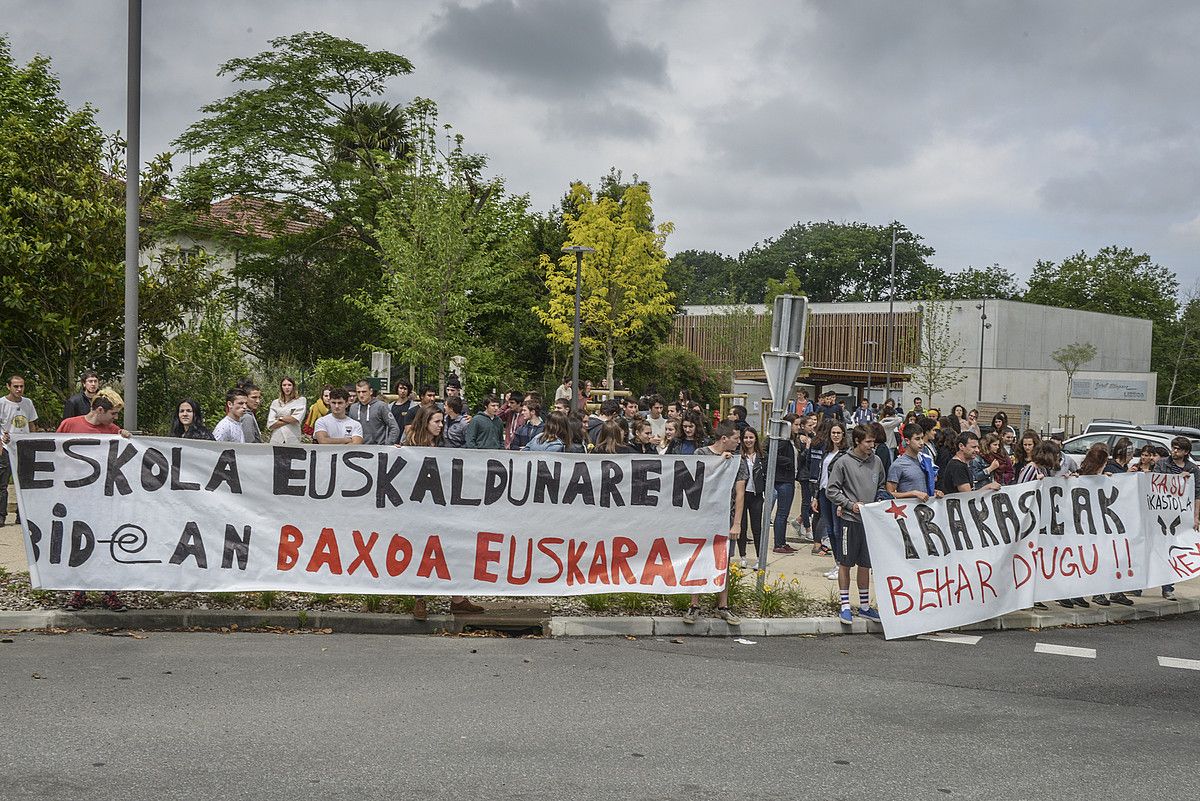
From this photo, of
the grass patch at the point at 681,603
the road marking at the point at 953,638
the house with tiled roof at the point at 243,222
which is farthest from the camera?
the house with tiled roof at the point at 243,222

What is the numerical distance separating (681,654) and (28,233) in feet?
46.2

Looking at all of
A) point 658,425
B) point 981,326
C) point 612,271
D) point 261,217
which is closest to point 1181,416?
point 981,326

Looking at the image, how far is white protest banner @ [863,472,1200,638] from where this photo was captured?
990cm

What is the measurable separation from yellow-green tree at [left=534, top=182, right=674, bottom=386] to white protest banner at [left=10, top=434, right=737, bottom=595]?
95.1 ft

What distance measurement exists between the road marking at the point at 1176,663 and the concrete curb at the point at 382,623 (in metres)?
1.62

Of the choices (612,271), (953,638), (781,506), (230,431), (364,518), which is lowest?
(953,638)

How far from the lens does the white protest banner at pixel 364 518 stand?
29.6ft

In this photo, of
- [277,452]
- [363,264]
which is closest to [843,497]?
[277,452]

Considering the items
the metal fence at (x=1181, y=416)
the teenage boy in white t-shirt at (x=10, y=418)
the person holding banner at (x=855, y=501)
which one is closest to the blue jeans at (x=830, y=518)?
the person holding banner at (x=855, y=501)

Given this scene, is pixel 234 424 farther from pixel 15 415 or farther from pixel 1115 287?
pixel 1115 287

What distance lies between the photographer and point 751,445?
12.8 m

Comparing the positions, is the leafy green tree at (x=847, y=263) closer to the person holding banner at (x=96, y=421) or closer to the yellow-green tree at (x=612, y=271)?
the yellow-green tree at (x=612, y=271)

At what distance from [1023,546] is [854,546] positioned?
203 centimetres

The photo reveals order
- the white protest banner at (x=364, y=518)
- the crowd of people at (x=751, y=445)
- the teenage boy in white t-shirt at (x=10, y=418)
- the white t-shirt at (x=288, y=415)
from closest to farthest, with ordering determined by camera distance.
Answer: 1. the white protest banner at (x=364, y=518)
2. the crowd of people at (x=751, y=445)
3. the white t-shirt at (x=288, y=415)
4. the teenage boy in white t-shirt at (x=10, y=418)
